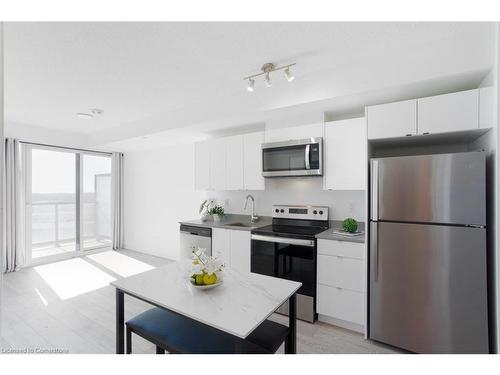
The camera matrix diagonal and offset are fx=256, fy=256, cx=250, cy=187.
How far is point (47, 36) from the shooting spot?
1.80 metres

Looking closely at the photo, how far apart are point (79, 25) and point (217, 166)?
212 cm

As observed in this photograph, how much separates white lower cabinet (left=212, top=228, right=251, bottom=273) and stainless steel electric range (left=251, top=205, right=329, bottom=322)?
12 centimetres

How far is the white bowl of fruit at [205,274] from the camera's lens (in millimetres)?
1516

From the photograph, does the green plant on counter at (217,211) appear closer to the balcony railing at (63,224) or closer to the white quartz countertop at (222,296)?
the white quartz countertop at (222,296)

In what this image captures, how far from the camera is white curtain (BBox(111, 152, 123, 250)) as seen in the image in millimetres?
5383

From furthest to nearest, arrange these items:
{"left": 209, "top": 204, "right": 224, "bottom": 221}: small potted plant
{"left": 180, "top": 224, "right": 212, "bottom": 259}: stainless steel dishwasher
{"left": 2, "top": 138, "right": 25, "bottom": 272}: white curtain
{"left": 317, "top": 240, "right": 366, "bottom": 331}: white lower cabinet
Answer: {"left": 2, "top": 138, "right": 25, "bottom": 272}: white curtain
{"left": 209, "top": 204, "right": 224, "bottom": 221}: small potted plant
{"left": 180, "top": 224, "right": 212, "bottom": 259}: stainless steel dishwasher
{"left": 317, "top": 240, "right": 366, "bottom": 331}: white lower cabinet

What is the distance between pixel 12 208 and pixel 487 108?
582cm

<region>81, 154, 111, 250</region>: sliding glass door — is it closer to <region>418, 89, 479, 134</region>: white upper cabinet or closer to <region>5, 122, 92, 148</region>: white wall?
<region>5, 122, 92, 148</region>: white wall

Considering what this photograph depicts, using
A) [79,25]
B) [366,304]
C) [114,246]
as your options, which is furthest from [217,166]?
[114,246]

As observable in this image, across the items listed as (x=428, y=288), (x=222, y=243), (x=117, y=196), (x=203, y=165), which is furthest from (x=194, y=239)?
(x=117, y=196)

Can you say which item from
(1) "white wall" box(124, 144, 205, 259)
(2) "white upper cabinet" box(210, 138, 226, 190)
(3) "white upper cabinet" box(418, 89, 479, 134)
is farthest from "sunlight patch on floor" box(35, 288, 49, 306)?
(3) "white upper cabinet" box(418, 89, 479, 134)

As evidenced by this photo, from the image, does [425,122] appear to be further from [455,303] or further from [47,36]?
[47,36]

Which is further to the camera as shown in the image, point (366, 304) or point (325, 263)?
point (325, 263)
